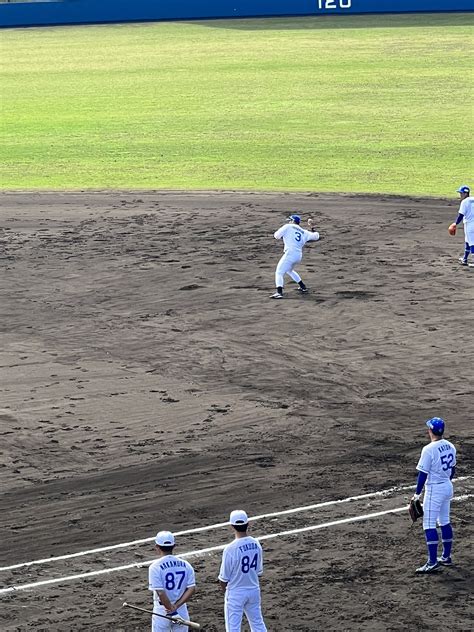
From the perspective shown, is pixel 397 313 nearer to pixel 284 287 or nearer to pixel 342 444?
pixel 284 287

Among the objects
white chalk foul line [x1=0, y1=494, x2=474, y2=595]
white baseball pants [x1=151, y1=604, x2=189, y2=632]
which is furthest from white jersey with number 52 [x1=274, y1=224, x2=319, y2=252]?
white baseball pants [x1=151, y1=604, x2=189, y2=632]

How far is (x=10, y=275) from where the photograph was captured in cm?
2744

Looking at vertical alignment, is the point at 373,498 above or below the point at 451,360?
below

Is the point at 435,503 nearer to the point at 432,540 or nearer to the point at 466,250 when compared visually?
the point at 432,540

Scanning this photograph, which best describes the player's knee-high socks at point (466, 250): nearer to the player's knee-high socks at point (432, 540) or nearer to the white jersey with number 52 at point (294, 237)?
the white jersey with number 52 at point (294, 237)

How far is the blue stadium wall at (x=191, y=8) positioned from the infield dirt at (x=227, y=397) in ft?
129

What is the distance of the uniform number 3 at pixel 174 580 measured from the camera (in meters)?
11.7

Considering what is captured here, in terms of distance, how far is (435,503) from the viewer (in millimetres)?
14125

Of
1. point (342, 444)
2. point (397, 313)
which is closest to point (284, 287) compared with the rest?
point (397, 313)

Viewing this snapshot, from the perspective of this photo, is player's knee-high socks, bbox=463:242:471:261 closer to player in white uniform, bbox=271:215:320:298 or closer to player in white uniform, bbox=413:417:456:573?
player in white uniform, bbox=271:215:320:298

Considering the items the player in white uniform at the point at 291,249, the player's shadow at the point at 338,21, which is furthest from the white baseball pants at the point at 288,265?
the player's shadow at the point at 338,21

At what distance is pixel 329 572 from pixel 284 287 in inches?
500

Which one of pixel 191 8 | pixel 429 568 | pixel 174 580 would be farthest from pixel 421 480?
pixel 191 8

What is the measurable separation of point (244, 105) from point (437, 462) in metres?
37.9
